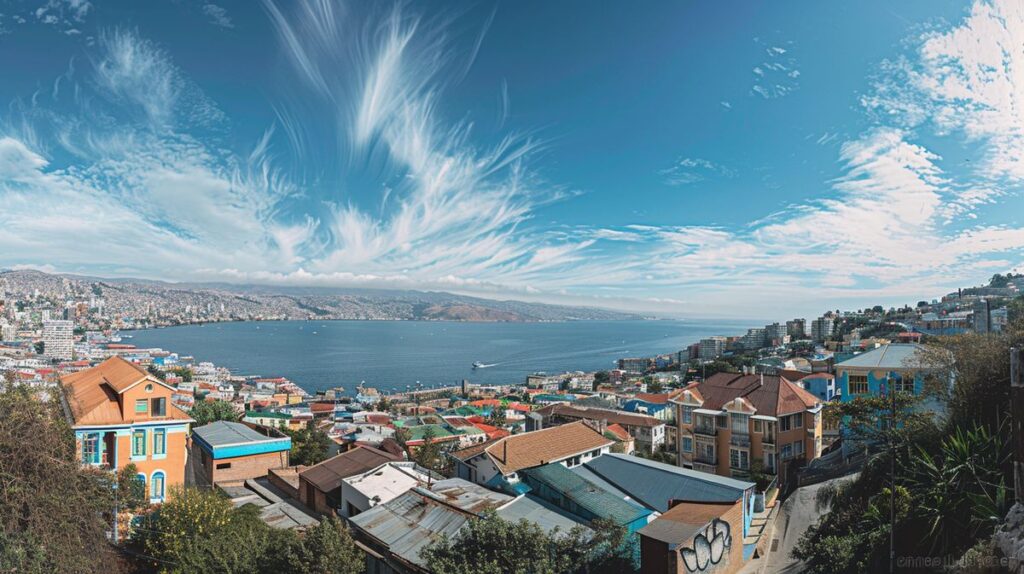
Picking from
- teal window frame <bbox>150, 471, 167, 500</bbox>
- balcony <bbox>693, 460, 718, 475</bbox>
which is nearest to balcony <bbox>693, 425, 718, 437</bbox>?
balcony <bbox>693, 460, 718, 475</bbox>

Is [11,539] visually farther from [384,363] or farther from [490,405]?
[384,363]

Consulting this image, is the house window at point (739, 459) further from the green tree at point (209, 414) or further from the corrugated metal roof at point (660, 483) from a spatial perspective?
the green tree at point (209, 414)

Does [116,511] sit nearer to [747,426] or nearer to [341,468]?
[341,468]

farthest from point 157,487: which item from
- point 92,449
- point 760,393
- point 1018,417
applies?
point 760,393

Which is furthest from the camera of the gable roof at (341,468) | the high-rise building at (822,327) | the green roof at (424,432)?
the high-rise building at (822,327)

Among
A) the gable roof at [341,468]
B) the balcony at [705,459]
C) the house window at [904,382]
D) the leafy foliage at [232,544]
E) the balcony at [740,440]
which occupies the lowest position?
the balcony at [705,459]

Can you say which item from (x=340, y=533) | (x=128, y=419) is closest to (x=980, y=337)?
(x=340, y=533)

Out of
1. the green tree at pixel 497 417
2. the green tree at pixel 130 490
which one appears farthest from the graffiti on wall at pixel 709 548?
the green tree at pixel 497 417
